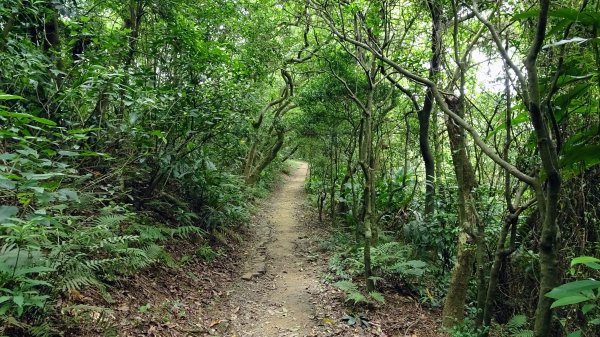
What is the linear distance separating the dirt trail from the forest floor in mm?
14

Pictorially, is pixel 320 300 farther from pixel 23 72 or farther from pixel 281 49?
pixel 281 49

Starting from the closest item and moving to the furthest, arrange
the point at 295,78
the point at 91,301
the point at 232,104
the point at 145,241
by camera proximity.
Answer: the point at 91,301
the point at 145,241
the point at 232,104
the point at 295,78

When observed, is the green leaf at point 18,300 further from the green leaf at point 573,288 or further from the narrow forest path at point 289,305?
the green leaf at point 573,288

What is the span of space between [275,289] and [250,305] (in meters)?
0.94

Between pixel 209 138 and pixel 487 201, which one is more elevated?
pixel 209 138

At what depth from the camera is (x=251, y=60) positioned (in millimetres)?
9297

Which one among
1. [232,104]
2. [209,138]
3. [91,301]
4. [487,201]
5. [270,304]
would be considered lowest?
[270,304]

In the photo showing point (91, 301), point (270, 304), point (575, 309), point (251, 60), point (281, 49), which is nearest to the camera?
point (575, 309)

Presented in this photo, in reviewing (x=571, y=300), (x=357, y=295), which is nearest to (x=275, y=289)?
(x=357, y=295)

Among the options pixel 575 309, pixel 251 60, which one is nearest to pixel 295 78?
pixel 251 60

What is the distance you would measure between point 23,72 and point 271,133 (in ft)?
42.9

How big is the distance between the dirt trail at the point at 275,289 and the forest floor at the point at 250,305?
0.01 meters

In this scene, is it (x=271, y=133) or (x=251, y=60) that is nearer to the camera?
(x=251, y=60)

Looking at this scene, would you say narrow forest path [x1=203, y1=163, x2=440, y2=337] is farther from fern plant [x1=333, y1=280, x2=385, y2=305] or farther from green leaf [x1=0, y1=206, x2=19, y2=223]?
green leaf [x1=0, y1=206, x2=19, y2=223]
